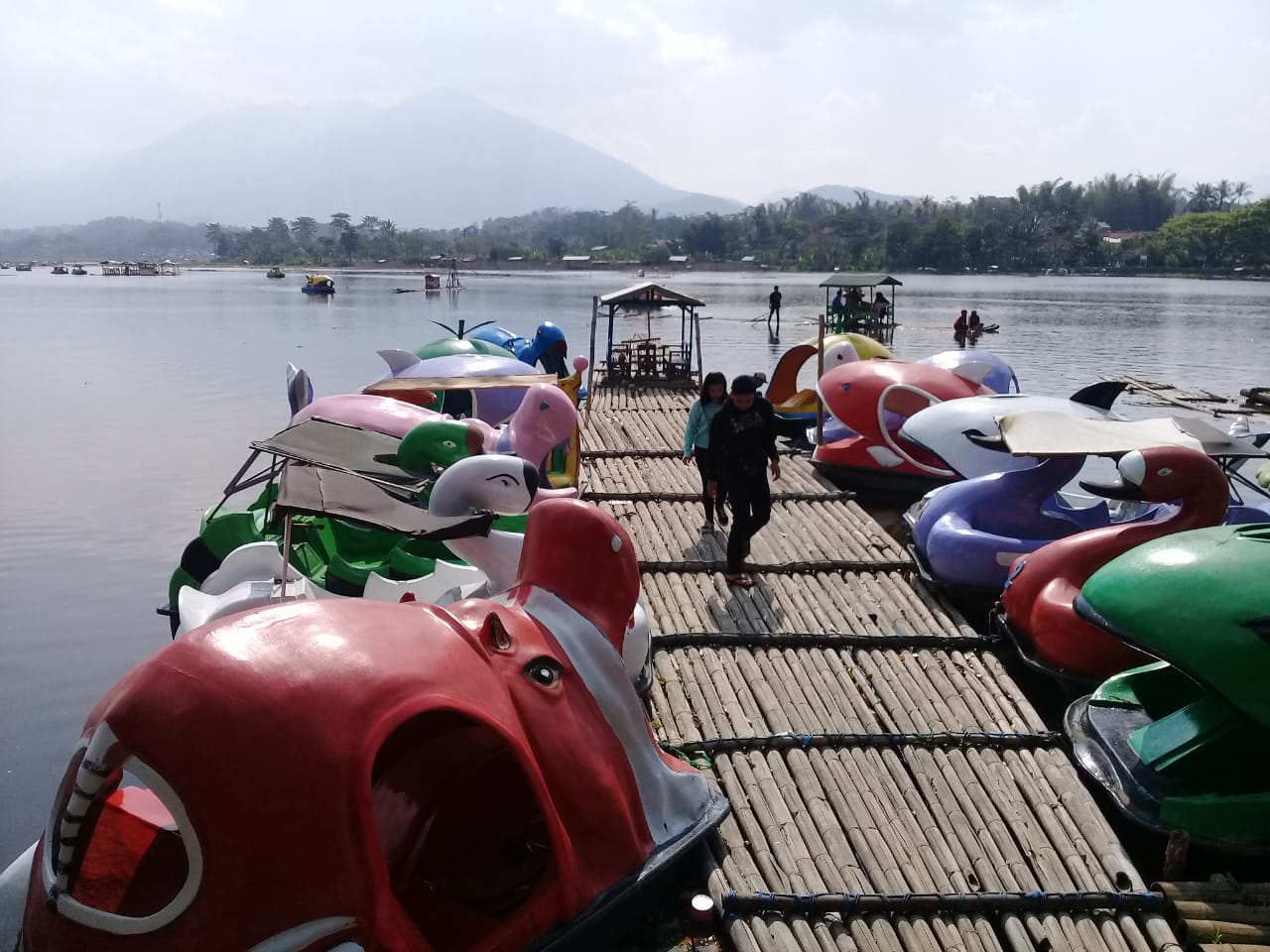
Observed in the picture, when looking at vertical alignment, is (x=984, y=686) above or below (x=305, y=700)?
below

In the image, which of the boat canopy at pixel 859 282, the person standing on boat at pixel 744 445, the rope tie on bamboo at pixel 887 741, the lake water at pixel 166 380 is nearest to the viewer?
the rope tie on bamboo at pixel 887 741

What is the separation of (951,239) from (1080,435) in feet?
293

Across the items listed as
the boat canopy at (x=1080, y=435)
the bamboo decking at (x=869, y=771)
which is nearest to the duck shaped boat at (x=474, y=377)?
the bamboo decking at (x=869, y=771)

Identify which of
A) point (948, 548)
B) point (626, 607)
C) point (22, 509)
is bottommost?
point (22, 509)

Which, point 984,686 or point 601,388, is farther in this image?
point 601,388

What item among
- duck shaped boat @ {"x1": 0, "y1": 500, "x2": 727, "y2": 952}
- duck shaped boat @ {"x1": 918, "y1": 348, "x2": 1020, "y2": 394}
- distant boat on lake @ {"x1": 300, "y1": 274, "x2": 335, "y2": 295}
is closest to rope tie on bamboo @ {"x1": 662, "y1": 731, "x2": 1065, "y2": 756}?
duck shaped boat @ {"x1": 0, "y1": 500, "x2": 727, "y2": 952}

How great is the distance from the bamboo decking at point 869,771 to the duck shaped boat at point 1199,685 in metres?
0.32

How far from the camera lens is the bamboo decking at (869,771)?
447 centimetres

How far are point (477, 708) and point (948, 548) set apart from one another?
5.48m

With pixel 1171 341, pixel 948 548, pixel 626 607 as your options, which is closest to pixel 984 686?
Answer: pixel 948 548

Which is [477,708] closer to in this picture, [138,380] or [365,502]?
[365,502]

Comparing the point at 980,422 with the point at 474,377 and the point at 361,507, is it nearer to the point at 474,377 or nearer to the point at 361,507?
the point at 474,377

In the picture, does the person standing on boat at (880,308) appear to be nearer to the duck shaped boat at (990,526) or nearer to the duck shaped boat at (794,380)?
the duck shaped boat at (794,380)

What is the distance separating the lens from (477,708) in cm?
356
